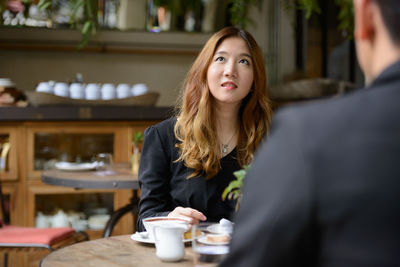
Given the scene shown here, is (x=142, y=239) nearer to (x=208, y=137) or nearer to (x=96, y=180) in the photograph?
(x=208, y=137)

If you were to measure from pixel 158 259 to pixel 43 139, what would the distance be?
2.83 meters

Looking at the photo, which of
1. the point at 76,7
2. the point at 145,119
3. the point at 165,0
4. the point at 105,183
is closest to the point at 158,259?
the point at 105,183

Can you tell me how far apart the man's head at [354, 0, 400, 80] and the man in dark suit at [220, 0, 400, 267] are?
39 millimetres

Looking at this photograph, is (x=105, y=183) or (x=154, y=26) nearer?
(x=105, y=183)

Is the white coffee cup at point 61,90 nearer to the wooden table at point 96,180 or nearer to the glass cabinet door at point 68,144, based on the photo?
the glass cabinet door at point 68,144

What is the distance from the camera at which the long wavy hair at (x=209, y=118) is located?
182cm

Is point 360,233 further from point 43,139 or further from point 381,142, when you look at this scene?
point 43,139

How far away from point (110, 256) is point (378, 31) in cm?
88

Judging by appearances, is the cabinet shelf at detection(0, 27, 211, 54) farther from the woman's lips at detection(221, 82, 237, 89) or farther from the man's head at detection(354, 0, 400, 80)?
the man's head at detection(354, 0, 400, 80)

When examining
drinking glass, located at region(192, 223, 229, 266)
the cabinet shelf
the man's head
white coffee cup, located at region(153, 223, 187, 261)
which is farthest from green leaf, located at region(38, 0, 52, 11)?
the man's head

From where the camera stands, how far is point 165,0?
16.5 feet

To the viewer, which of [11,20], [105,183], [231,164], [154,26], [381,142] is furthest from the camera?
[154,26]

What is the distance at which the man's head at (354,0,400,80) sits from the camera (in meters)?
0.64

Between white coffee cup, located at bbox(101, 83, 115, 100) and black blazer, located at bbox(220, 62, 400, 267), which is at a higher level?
white coffee cup, located at bbox(101, 83, 115, 100)
